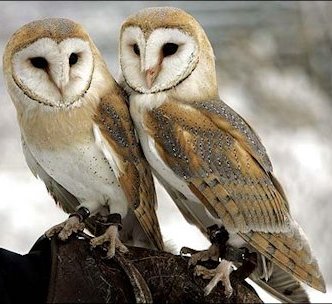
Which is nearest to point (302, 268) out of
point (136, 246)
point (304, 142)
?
point (136, 246)

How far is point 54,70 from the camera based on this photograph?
0.73 metres

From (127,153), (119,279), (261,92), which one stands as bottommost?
(119,279)

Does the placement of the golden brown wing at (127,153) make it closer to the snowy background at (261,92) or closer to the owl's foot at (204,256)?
the owl's foot at (204,256)

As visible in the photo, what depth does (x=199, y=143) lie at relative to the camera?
2.57 feet

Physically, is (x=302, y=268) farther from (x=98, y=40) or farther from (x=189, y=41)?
(x=98, y=40)

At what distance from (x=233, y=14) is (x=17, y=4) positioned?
653 millimetres

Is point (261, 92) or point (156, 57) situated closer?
point (156, 57)

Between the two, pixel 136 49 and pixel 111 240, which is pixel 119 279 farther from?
pixel 136 49

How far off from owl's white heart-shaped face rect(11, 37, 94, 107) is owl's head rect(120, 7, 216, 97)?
42mm

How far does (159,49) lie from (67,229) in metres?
0.19

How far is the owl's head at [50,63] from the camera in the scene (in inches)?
28.7

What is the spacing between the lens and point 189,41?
777 millimetres

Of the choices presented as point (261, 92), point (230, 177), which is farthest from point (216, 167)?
point (261, 92)

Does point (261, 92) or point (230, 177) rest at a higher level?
point (261, 92)
